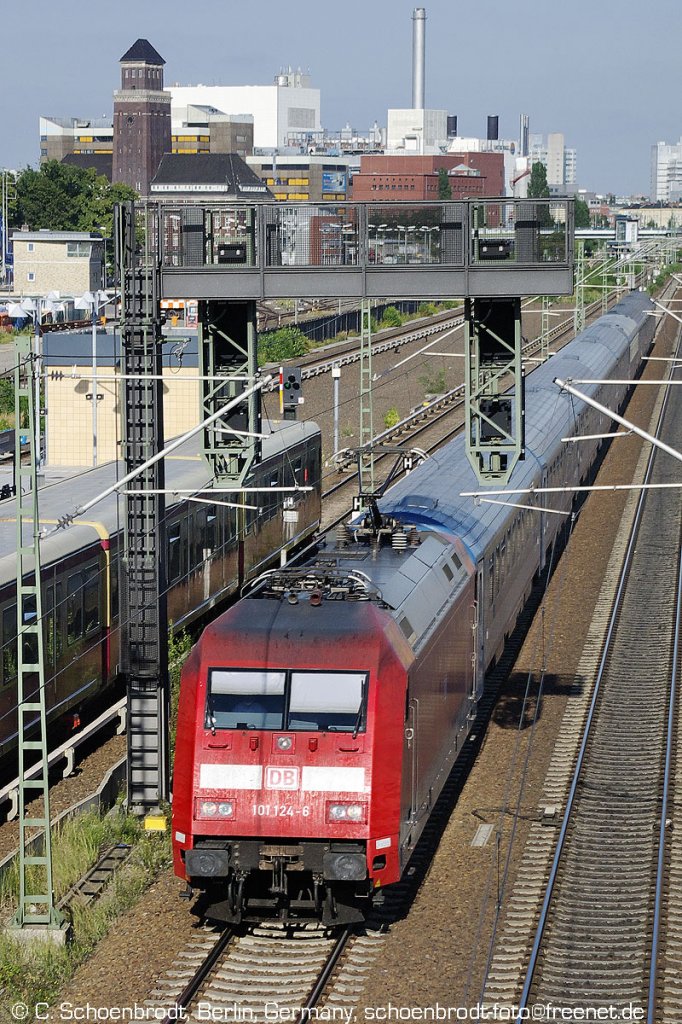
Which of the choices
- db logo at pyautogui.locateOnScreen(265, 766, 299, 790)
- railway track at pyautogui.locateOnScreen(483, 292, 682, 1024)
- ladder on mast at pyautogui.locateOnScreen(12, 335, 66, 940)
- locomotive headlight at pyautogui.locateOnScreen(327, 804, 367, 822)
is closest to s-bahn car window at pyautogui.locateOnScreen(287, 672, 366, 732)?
db logo at pyautogui.locateOnScreen(265, 766, 299, 790)

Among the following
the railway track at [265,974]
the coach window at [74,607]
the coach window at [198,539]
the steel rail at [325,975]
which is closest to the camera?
the steel rail at [325,975]

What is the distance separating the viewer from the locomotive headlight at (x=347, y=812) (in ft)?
45.0

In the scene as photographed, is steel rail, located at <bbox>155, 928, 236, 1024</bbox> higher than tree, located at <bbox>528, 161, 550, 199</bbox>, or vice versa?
tree, located at <bbox>528, 161, 550, 199</bbox>

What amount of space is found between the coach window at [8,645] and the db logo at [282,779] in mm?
5635

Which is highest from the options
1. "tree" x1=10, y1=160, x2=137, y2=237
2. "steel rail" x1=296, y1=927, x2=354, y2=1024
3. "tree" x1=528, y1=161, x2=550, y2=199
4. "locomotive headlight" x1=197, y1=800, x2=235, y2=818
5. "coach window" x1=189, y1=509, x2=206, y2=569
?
"tree" x1=528, y1=161, x2=550, y2=199

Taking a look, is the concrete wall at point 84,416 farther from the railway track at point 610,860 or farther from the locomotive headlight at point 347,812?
the locomotive headlight at point 347,812

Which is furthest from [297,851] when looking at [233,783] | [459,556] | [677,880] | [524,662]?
[524,662]

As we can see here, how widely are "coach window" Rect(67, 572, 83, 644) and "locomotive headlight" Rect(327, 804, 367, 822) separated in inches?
305

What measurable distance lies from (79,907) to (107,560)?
757cm

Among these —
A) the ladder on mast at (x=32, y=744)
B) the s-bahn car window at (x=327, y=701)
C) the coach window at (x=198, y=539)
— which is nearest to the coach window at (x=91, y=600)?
the coach window at (x=198, y=539)

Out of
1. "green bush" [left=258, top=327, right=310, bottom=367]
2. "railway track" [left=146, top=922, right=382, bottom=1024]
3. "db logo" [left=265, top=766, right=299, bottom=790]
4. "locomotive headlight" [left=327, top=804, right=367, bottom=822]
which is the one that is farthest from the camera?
"green bush" [left=258, top=327, right=310, bottom=367]

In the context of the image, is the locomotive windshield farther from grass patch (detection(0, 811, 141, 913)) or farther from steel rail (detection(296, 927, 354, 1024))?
grass patch (detection(0, 811, 141, 913))

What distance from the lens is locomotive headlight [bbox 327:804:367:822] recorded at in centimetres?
1373

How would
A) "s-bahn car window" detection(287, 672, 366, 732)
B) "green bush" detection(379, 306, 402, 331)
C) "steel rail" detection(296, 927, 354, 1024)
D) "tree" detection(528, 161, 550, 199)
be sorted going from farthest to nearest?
"tree" detection(528, 161, 550, 199) < "green bush" detection(379, 306, 402, 331) < "s-bahn car window" detection(287, 672, 366, 732) < "steel rail" detection(296, 927, 354, 1024)
